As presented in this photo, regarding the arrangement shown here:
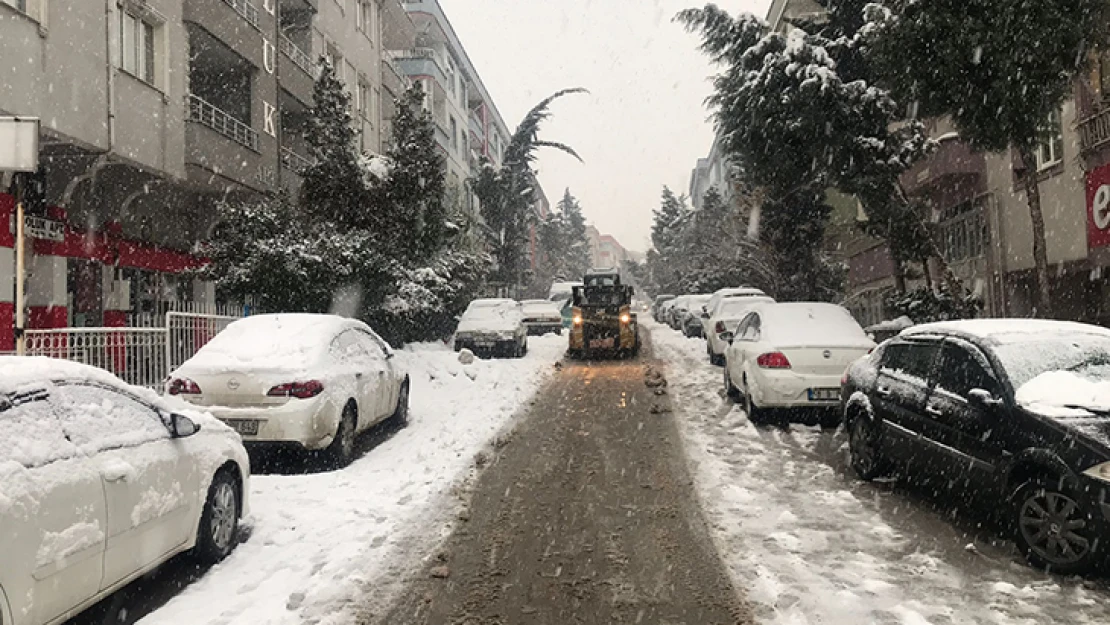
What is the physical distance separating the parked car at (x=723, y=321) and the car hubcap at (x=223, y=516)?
45.8ft

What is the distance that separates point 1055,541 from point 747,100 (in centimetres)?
1276

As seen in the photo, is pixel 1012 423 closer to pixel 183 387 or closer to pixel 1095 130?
pixel 183 387

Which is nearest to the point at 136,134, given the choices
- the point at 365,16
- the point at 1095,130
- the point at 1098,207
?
the point at 365,16

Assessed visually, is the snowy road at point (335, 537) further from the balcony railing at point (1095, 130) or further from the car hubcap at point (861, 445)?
the balcony railing at point (1095, 130)

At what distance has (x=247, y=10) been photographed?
18422mm

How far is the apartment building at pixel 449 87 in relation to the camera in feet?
131

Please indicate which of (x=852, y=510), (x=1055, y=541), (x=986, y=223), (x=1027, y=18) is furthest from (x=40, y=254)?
(x=986, y=223)

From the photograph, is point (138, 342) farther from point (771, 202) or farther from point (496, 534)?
point (771, 202)

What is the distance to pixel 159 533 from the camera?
15.2ft

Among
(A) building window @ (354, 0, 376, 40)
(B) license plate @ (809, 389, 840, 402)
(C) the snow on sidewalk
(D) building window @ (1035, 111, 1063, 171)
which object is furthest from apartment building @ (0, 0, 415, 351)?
(D) building window @ (1035, 111, 1063, 171)

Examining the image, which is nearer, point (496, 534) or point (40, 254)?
point (496, 534)

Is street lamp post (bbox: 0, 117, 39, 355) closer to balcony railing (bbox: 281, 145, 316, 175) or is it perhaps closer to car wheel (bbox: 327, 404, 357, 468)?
car wheel (bbox: 327, 404, 357, 468)

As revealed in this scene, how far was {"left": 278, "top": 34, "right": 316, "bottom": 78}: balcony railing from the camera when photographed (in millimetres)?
21031

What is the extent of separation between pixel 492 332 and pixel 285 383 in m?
13.8
